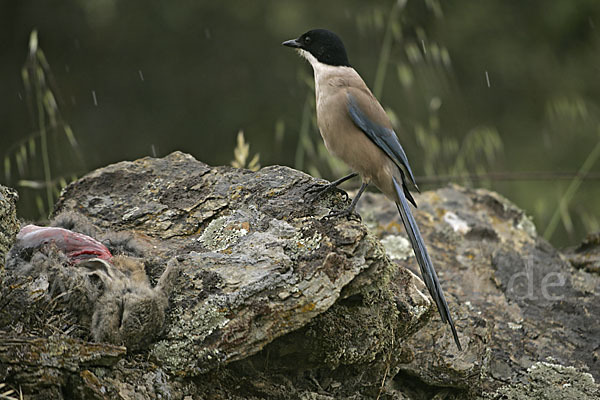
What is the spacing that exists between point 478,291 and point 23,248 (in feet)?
7.38

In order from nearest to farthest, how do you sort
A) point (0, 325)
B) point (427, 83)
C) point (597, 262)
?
1. point (0, 325)
2. point (597, 262)
3. point (427, 83)

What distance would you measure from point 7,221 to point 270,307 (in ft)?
3.10

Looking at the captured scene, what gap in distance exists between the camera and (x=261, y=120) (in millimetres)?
9406

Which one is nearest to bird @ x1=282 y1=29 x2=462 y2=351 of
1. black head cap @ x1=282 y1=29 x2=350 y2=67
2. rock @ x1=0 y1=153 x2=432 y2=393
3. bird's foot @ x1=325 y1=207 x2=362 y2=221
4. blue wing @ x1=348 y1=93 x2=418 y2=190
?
blue wing @ x1=348 y1=93 x2=418 y2=190

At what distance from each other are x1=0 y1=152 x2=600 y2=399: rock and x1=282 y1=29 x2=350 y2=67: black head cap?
961mm

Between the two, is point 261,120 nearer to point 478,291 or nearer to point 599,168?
point 599,168

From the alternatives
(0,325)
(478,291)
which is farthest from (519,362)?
(0,325)

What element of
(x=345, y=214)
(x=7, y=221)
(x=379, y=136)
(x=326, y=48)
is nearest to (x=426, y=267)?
(x=345, y=214)

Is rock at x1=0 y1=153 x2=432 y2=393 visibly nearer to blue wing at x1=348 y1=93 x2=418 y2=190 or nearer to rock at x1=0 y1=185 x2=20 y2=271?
rock at x1=0 y1=185 x2=20 y2=271

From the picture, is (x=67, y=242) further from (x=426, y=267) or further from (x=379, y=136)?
(x=379, y=136)

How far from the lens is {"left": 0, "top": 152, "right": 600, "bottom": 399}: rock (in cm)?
259

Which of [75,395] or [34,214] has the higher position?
[75,395]

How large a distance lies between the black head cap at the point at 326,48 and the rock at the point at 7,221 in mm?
2005

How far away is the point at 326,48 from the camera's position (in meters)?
4.20
